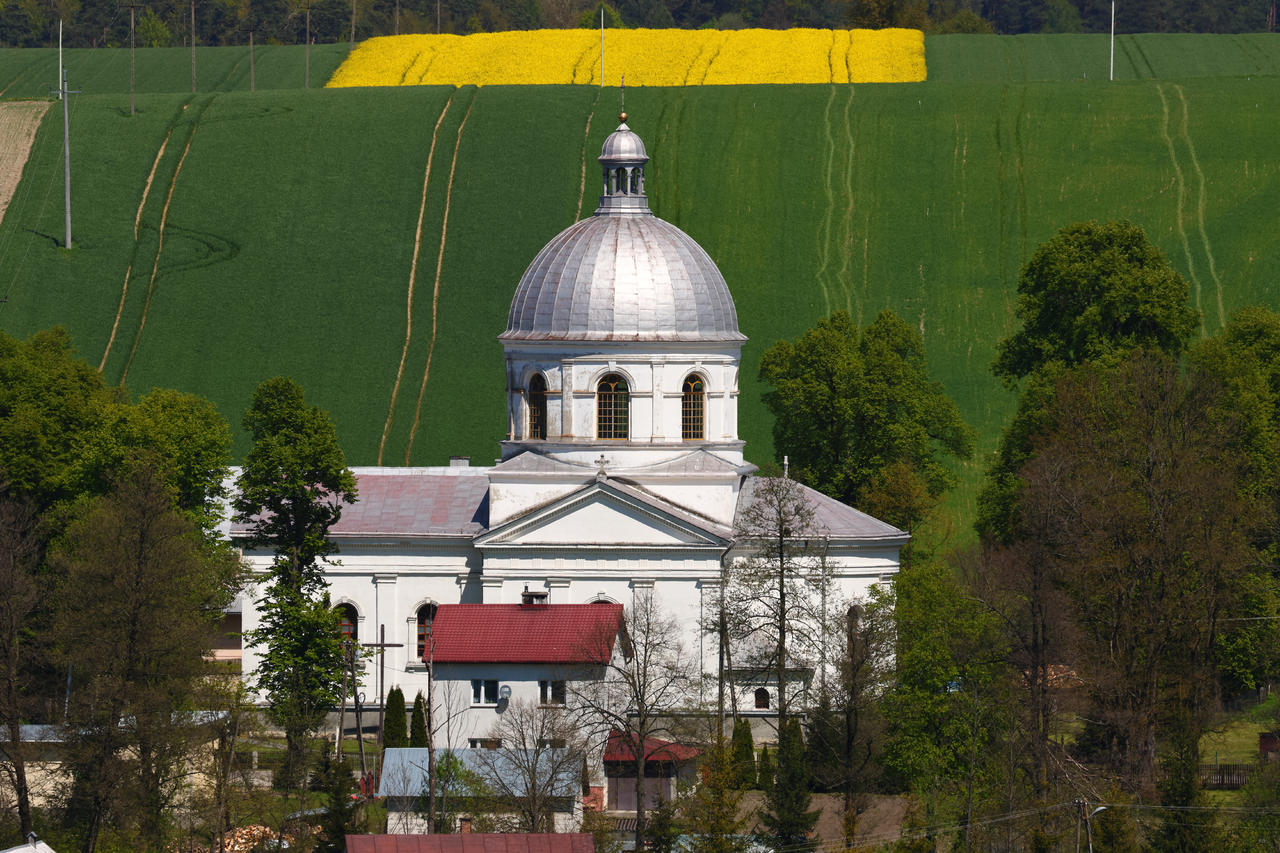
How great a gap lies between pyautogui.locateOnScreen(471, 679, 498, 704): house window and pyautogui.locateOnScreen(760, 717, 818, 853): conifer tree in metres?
12.5

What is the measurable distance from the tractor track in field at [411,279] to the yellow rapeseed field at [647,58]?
40.3ft

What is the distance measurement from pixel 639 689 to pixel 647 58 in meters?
98.6

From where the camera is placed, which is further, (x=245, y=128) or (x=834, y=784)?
(x=245, y=128)

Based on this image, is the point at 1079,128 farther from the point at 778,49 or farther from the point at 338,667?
A: the point at 338,667

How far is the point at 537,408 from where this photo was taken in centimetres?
8100

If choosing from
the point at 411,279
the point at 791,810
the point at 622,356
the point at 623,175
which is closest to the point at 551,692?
the point at 791,810

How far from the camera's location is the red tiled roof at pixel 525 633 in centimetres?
7106

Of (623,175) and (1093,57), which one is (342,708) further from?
(1093,57)

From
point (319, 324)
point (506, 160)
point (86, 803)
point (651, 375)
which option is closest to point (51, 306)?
point (319, 324)

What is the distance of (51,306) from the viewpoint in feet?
410

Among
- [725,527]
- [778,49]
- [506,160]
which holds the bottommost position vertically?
[725,527]

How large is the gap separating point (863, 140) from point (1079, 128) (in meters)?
12.2

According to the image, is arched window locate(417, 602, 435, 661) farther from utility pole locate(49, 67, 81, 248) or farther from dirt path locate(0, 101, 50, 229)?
dirt path locate(0, 101, 50, 229)

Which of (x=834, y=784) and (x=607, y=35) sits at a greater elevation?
(x=607, y=35)
